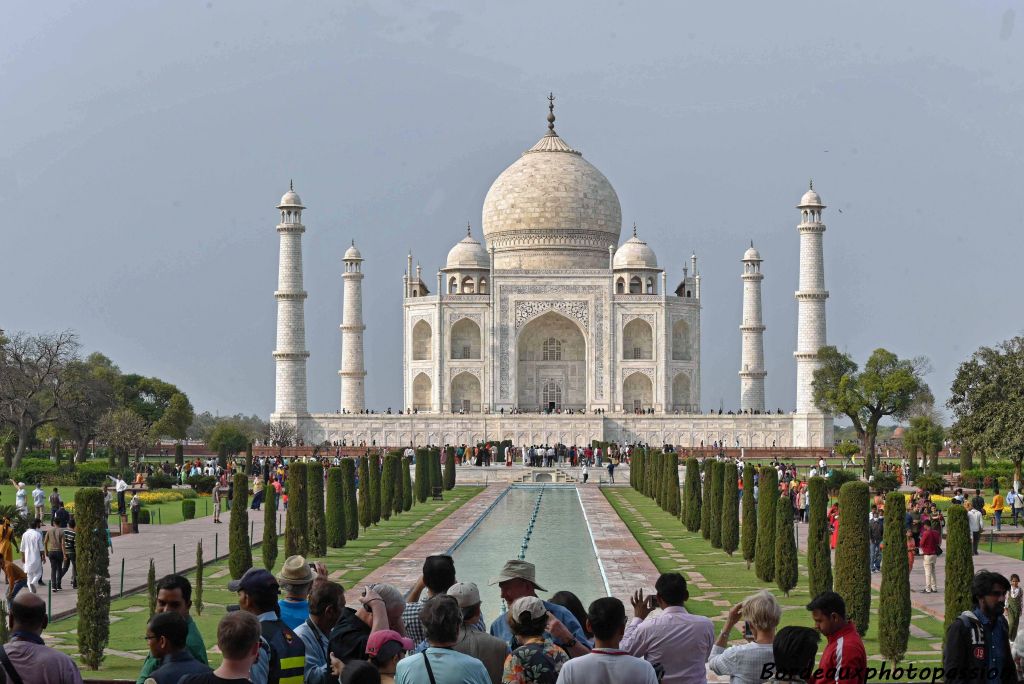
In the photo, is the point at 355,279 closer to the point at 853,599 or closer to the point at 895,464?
the point at 895,464

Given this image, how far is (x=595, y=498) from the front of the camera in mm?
23828

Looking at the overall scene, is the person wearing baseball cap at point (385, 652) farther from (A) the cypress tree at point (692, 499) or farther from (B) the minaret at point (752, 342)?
(B) the minaret at point (752, 342)

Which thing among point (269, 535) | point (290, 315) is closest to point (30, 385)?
point (290, 315)

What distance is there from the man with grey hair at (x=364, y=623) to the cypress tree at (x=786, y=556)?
712cm

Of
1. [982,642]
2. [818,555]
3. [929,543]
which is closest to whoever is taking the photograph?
[982,642]

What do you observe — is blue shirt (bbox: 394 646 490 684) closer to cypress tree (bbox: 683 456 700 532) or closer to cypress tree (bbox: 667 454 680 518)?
cypress tree (bbox: 683 456 700 532)

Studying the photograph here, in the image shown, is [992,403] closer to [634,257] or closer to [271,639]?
[634,257]

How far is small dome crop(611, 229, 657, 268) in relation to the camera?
40594 mm

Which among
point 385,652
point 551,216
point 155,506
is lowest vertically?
point 155,506

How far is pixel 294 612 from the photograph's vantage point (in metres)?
4.98

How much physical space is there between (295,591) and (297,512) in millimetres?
8772

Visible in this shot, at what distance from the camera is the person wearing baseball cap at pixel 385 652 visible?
14.6 ft

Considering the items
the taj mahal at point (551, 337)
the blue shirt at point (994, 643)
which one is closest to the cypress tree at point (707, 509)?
the blue shirt at point (994, 643)

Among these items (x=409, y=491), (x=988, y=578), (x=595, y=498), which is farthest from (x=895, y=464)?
(x=988, y=578)
